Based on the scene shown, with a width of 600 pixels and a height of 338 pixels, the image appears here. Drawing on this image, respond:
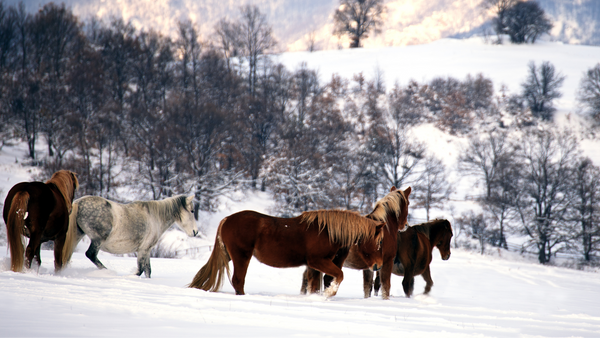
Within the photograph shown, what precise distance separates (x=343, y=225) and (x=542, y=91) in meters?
55.2

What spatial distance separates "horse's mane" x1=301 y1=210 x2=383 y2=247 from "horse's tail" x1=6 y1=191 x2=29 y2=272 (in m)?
4.22

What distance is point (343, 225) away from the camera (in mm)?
6145

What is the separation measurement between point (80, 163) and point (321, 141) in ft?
72.5

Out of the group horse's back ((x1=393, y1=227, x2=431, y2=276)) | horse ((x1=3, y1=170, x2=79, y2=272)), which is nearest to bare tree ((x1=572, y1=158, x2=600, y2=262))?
horse's back ((x1=393, y1=227, x2=431, y2=276))

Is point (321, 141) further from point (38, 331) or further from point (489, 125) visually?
point (38, 331)

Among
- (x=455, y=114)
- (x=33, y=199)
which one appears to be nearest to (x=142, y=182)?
(x=33, y=199)

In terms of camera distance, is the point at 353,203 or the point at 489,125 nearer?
the point at 353,203

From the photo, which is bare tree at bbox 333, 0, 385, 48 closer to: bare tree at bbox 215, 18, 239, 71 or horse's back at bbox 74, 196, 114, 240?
bare tree at bbox 215, 18, 239, 71

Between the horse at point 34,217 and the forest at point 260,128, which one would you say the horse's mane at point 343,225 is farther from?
the forest at point 260,128

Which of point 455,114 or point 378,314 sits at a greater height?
point 455,114

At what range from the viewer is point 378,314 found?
4.75 m

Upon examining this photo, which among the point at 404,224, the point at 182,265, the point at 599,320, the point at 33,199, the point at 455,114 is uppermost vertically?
the point at 455,114

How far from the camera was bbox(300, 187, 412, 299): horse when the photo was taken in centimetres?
669

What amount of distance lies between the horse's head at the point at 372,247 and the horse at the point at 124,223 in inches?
147
